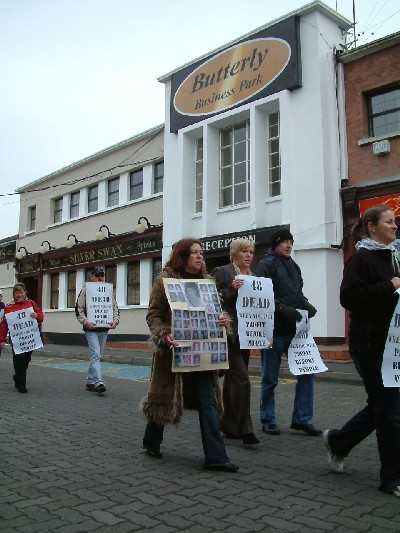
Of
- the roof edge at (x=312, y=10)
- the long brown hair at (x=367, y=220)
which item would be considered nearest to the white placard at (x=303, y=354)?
the long brown hair at (x=367, y=220)

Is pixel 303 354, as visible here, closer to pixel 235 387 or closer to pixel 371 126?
pixel 235 387

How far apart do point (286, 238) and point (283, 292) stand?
58 centimetres

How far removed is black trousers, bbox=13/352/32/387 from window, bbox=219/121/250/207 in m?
9.85

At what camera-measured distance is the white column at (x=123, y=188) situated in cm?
2284

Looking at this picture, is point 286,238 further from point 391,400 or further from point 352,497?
point 352,497

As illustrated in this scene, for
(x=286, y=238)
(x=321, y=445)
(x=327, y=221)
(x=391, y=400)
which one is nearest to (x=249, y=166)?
(x=327, y=221)

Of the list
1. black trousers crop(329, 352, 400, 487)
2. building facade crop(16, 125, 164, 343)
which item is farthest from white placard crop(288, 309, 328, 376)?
building facade crop(16, 125, 164, 343)

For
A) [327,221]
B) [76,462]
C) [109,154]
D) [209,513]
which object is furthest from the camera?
[109,154]

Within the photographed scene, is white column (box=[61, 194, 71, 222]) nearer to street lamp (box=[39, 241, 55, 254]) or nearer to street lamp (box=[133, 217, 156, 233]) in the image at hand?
street lamp (box=[39, 241, 55, 254])

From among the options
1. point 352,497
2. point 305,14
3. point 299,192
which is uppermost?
point 305,14

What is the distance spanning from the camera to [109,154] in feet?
78.6

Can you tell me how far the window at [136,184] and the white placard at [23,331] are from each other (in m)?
13.1

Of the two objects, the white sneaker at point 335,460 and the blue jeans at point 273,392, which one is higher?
the blue jeans at point 273,392

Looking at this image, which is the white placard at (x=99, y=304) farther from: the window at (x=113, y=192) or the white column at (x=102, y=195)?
the white column at (x=102, y=195)
